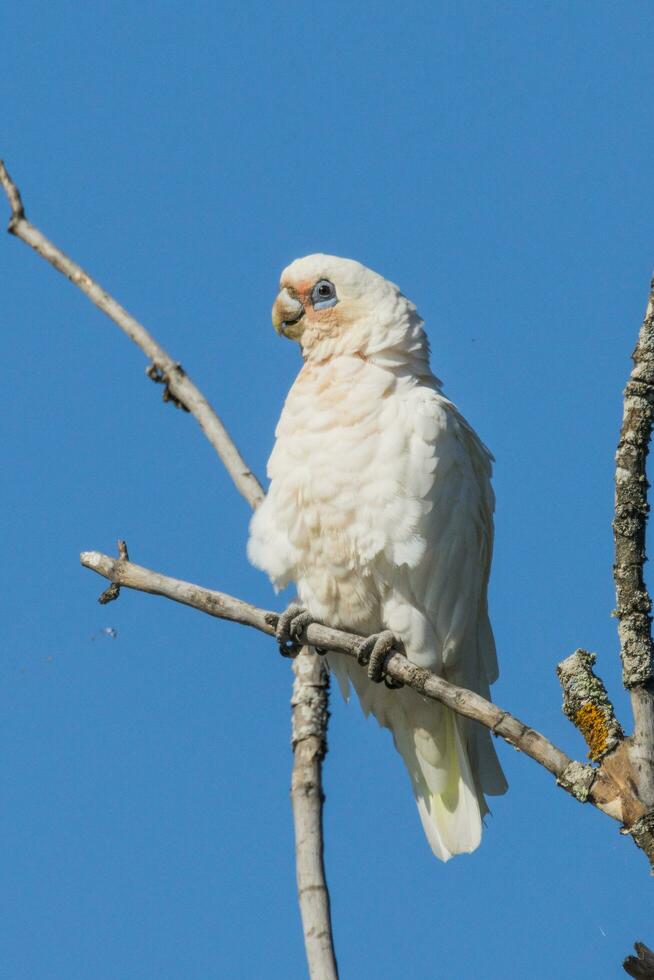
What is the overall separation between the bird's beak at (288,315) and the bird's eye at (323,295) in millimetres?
81

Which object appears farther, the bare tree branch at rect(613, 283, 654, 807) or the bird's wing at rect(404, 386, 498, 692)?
the bird's wing at rect(404, 386, 498, 692)

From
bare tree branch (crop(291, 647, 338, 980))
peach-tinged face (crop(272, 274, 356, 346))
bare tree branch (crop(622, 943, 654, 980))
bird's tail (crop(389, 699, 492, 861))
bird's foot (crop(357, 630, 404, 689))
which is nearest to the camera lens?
bare tree branch (crop(622, 943, 654, 980))

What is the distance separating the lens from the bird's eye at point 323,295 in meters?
4.97

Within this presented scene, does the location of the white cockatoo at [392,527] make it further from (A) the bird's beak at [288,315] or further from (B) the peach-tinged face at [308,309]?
(A) the bird's beak at [288,315]

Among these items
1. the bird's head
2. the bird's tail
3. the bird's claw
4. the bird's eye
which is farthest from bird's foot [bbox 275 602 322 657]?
the bird's eye

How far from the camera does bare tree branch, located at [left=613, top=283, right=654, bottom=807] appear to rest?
2.88 m

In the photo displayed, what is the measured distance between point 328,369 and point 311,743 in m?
1.47

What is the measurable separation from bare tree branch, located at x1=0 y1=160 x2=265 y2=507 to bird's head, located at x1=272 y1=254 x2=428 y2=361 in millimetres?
Answer: 512

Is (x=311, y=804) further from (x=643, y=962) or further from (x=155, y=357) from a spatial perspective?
(x=155, y=357)

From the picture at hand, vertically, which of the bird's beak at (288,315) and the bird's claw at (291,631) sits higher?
the bird's beak at (288,315)

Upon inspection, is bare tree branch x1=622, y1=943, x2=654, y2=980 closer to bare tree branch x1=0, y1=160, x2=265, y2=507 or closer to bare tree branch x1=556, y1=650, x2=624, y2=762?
bare tree branch x1=556, y1=650, x2=624, y2=762

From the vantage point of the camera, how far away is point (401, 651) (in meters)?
4.43

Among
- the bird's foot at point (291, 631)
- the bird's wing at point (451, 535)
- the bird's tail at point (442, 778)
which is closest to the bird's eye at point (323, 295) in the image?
the bird's wing at point (451, 535)

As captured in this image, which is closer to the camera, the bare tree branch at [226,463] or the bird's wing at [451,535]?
the bare tree branch at [226,463]
